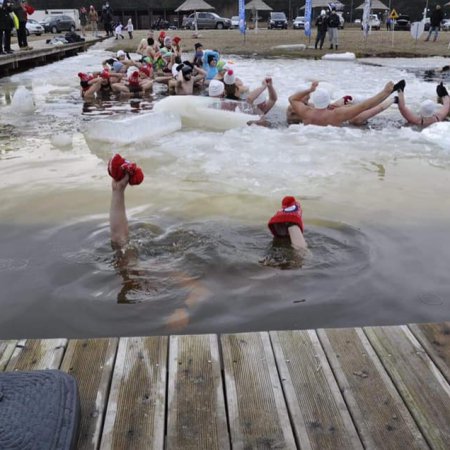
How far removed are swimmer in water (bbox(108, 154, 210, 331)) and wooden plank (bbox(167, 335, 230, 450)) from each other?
51cm

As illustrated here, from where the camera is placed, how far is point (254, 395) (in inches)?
83.0

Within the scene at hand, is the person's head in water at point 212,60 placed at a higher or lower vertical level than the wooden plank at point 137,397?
higher

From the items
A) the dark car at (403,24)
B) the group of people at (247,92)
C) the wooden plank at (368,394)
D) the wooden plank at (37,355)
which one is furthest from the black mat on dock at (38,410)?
the dark car at (403,24)

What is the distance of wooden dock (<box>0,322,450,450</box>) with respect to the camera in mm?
1893

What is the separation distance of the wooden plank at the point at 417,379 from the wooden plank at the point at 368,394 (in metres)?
0.04

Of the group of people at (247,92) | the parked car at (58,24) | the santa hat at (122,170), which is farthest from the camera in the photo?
the parked car at (58,24)

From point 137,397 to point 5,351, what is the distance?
0.79 m

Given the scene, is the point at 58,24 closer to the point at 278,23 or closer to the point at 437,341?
the point at 278,23

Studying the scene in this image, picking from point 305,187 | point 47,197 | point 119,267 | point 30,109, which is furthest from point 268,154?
point 30,109

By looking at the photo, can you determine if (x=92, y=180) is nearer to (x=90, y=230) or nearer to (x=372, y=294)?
(x=90, y=230)

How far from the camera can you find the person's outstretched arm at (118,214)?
12.0ft

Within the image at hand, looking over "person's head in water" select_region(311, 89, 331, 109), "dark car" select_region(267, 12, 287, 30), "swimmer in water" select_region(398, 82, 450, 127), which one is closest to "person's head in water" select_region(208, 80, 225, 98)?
"person's head in water" select_region(311, 89, 331, 109)

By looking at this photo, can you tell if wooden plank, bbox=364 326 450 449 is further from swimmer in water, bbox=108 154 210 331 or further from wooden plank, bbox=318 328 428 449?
swimmer in water, bbox=108 154 210 331

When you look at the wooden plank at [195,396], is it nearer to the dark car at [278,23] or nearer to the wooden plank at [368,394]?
the wooden plank at [368,394]
